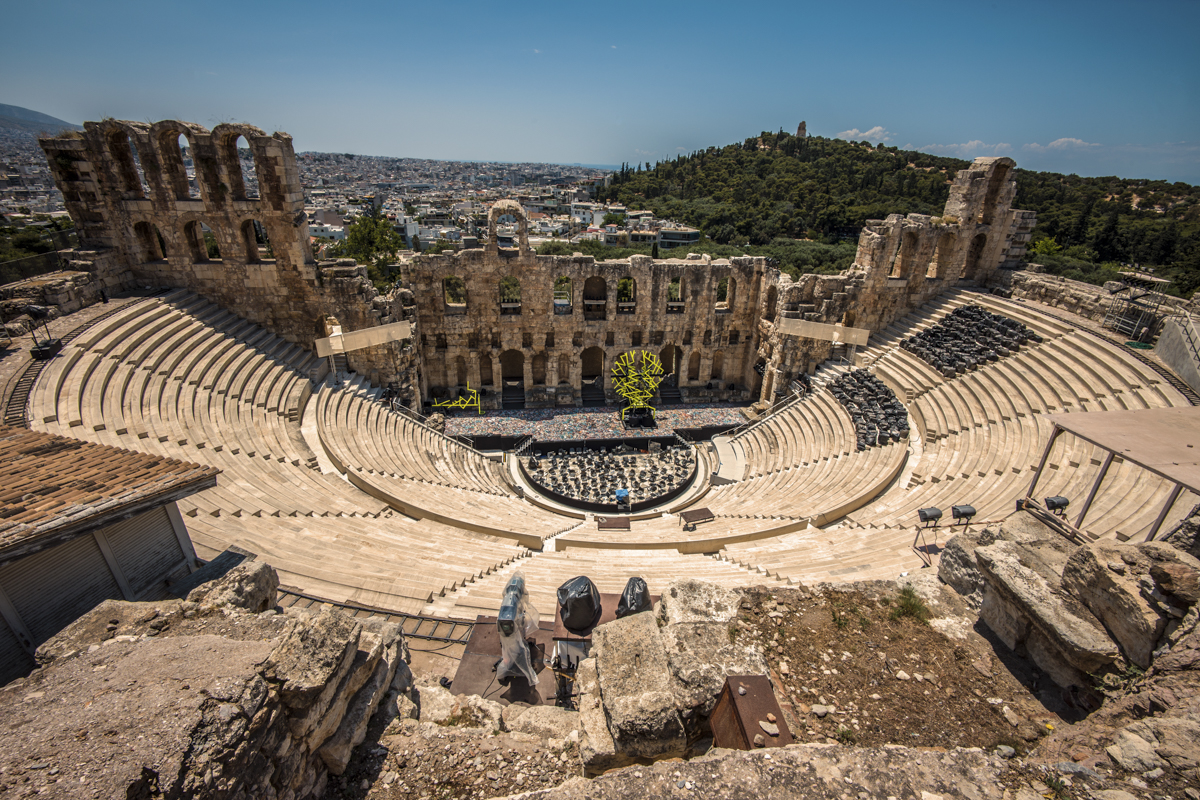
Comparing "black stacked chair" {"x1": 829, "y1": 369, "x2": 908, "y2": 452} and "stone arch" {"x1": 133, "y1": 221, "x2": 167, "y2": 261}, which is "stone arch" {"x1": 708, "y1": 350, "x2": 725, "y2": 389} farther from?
"stone arch" {"x1": 133, "y1": 221, "x2": 167, "y2": 261}

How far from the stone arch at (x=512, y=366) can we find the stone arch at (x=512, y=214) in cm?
676

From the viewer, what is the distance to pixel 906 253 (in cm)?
2609

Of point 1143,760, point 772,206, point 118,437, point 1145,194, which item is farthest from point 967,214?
point 1145,194

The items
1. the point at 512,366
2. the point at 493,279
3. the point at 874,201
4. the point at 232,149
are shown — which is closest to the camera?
the point at 232,149

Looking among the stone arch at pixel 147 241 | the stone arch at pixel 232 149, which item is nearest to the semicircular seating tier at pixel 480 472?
the stone arch at pixel 147 241

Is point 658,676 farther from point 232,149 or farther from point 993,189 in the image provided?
point 993,189

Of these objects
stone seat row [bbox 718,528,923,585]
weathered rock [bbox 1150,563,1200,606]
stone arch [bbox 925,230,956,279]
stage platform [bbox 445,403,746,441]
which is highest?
stone arch [bbox 925,230,956,279]

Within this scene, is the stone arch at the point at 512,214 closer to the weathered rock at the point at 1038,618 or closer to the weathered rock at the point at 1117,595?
the weathered rock at the point at 1038,618

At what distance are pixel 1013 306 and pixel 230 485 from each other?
99.6 ft

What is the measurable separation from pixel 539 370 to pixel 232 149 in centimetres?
1661

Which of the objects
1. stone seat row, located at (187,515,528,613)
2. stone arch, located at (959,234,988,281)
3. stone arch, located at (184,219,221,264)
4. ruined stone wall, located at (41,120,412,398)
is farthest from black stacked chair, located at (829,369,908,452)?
stone arch, located at (184,219,221,264)

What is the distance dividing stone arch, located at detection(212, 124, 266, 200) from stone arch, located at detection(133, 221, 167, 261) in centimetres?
373

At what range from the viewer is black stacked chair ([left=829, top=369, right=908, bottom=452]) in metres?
20.2

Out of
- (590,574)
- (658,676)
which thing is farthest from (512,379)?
(658,676)
